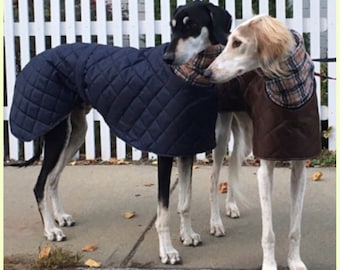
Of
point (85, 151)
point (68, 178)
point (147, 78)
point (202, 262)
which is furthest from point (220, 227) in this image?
point (85, 151)

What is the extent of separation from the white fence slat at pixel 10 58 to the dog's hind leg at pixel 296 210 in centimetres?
391

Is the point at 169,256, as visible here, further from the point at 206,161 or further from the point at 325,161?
the point at 325,161

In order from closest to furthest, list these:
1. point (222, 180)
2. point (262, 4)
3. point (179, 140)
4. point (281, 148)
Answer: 1. point (281, 148)
2. point (179, 140)
3. point (222, 180)
4. point (262, 4)

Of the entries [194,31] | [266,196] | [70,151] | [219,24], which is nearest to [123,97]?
[194,31]

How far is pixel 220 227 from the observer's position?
5.18 meters

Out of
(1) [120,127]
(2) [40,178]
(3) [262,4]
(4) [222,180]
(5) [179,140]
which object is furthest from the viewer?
(3) [262,4]

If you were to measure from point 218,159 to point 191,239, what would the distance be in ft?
2.19

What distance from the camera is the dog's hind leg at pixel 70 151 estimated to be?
5477 mm

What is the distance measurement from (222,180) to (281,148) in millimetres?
2458

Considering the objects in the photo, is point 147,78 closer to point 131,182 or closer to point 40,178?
point 40,178

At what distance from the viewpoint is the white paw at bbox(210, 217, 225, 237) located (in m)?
5.16

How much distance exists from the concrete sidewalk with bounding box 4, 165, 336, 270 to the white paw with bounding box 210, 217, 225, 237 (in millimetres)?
52

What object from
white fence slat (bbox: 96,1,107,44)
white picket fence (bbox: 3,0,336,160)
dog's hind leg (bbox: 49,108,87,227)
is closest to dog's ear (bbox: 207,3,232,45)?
dog's hind leg (bbox: 49,108,87,227)

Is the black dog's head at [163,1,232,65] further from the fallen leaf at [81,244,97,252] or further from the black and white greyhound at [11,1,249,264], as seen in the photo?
the fallen leaf at [81,244,97,252]
